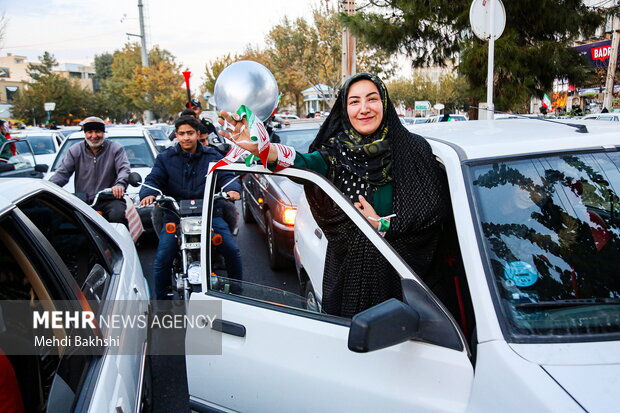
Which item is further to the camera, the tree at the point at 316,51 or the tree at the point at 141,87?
the tree at the point at 141,87

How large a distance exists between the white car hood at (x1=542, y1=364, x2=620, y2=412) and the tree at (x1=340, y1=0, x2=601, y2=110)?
798 cm

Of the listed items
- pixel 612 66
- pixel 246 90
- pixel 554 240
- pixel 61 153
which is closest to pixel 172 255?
pixel 246 90

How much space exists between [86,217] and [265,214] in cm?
322

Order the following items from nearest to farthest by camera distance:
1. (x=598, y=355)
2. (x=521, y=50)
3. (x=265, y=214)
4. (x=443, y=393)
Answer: (x=598, y=355), (x=443, y=393), (x=265, y=214), (x=521, y=50)

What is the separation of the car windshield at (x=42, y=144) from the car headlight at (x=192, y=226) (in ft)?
36.5

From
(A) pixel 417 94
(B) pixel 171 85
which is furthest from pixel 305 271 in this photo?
(A) pixel 417 94

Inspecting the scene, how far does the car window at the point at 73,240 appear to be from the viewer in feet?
8.36

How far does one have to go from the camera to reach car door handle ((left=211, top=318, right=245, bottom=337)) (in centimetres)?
215

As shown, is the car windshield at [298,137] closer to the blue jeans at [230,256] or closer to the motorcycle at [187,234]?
the motorcycle at [187,234]

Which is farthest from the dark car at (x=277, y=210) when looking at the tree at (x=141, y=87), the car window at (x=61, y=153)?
the tree at (x=141, y=87)

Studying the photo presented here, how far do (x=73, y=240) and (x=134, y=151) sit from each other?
5.98 m

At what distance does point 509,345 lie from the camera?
1.56 metres

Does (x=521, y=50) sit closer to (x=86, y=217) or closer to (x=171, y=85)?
(x=86, y=217)

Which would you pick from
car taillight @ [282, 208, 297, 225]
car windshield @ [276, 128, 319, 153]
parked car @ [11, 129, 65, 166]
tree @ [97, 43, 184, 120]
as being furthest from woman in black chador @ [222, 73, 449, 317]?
tree @ [97, 43, 184, 120]
